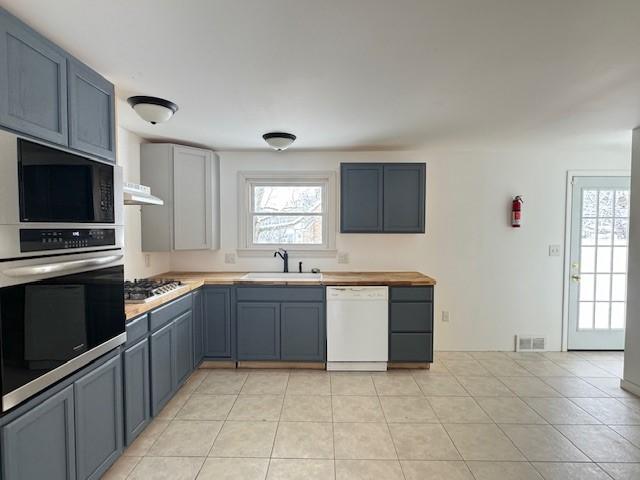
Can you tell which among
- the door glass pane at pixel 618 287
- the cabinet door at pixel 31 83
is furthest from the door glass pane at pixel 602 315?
→ the cabinet door at pixel 31 83

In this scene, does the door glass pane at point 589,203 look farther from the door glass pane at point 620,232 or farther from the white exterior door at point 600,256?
the door glass pane at point 620,232

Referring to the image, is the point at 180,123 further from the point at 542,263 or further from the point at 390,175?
the point at 542,263

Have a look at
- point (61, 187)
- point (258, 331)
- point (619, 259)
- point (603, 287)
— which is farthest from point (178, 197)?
point (619, 259)

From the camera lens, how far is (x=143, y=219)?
10.5ft

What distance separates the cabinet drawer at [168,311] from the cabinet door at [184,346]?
0.22ft

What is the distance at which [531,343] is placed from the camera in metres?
3.74

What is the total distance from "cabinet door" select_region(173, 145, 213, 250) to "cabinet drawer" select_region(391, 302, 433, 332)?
7.17 ft

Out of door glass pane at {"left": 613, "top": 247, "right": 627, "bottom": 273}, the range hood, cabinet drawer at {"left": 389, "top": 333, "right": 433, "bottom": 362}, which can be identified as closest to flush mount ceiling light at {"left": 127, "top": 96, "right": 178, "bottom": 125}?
the range hood

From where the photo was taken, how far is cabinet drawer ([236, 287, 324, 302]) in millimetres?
3193

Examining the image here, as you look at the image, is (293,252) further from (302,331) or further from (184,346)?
(184,346)

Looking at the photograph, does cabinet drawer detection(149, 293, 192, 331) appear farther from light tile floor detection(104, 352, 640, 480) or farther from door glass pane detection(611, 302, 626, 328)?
door glass pane detection(611, 302, 626, 328)

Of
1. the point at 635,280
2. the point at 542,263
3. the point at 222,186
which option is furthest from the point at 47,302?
the point at 542,263

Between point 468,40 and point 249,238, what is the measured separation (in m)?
2.91

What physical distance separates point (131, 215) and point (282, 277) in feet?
5.33
